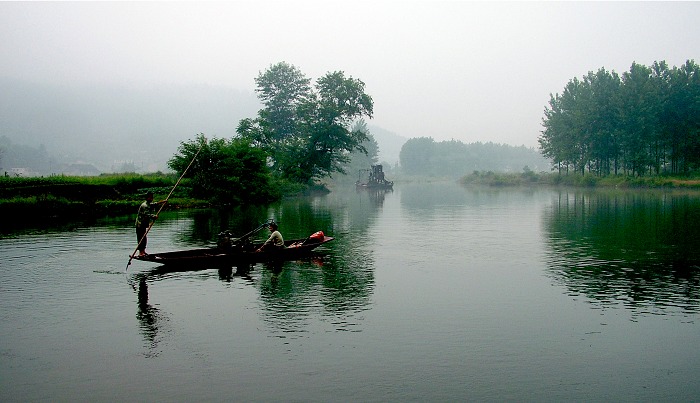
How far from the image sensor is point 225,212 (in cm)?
4484

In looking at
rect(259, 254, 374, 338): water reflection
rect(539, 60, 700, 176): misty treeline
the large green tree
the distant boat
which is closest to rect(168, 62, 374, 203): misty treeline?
the large green tree

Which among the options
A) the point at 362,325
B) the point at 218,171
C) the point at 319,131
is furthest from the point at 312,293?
the point at 319,131

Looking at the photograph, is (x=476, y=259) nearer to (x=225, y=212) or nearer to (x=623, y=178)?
(x=225, y=212)

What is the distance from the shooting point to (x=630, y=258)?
72.3ft

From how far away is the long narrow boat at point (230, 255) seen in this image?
19859 millimetres

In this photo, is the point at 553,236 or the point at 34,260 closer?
the point at 34,260

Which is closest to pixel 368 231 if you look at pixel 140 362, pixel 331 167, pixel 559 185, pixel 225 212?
pixel 225 212

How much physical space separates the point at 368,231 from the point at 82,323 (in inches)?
809

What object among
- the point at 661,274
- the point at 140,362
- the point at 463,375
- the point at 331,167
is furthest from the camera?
the point at 331,167

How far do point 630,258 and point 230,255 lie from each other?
15.3 m

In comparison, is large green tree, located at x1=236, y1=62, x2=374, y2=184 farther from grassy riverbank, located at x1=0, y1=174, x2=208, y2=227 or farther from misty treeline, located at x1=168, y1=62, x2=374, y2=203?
grassy riverbank, located at x1=0, y1=174, x2=208, y2=227

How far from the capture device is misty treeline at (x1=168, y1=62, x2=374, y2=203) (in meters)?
52.4

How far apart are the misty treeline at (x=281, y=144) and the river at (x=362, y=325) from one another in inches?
480

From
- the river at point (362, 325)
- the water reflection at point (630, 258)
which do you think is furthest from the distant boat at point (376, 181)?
the river at point (362, 325)
